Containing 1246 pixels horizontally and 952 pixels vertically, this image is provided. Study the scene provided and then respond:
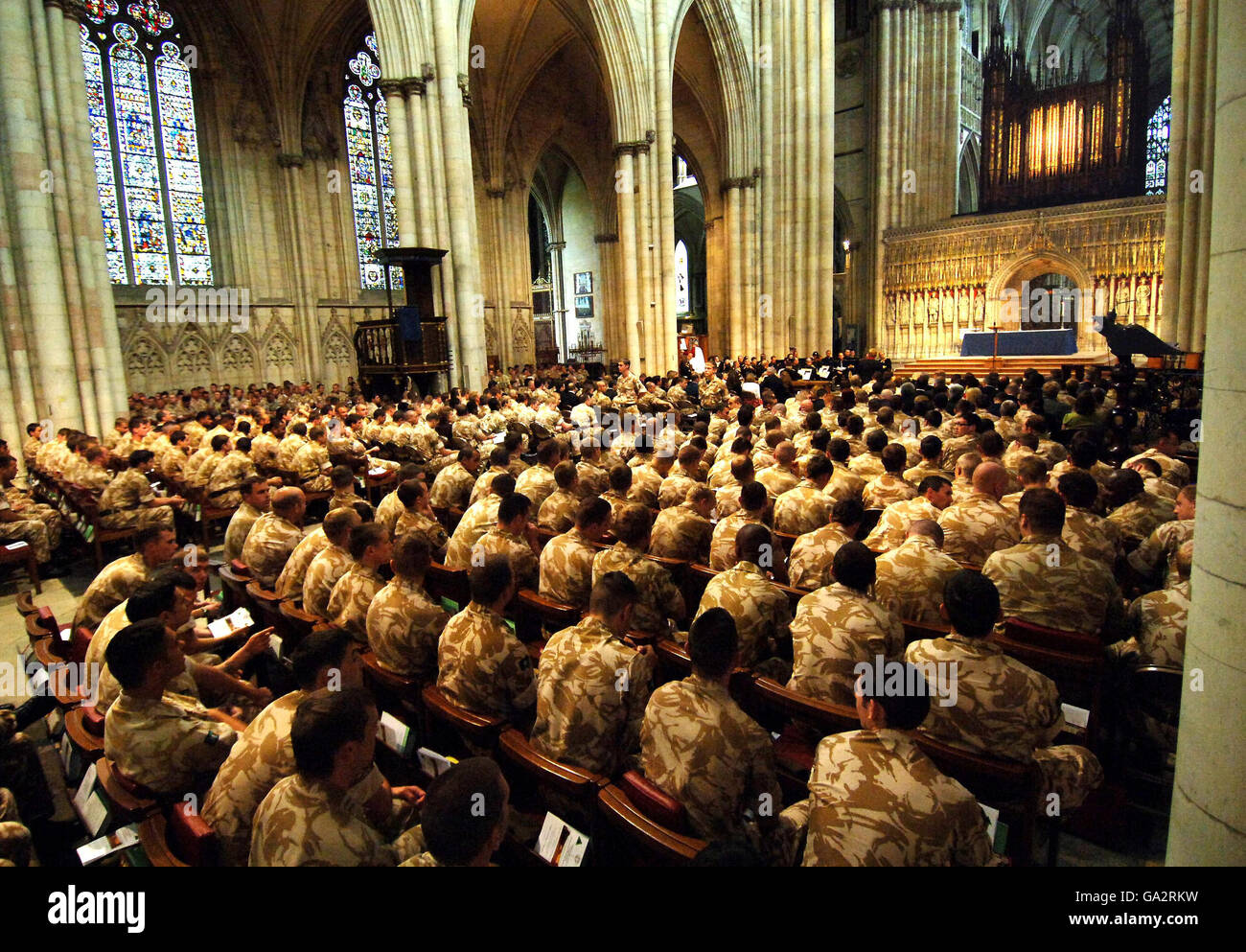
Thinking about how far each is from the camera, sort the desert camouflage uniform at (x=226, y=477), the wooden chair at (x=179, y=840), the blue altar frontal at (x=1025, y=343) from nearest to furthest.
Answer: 1. the wooden chair at (x=179, y=840)
2. the desert camouflage uniform at (x=226, y=477)
3. the blue altar frontal at (x=1025, y=343)

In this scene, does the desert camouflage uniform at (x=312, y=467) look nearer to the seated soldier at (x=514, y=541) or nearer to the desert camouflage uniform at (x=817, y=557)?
the seated soldier at (x=514, y=541)

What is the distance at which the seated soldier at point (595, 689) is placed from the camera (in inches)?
110

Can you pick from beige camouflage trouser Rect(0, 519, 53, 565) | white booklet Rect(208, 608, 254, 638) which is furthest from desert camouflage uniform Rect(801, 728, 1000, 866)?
beige camouflage trouser Rect(0, 519, 53, 565)

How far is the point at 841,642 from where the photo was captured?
3080mm

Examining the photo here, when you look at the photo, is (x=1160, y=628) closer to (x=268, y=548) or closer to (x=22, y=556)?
(x=268, y=548)

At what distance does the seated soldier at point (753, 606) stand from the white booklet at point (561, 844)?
134cm

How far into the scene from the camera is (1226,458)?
1.84m

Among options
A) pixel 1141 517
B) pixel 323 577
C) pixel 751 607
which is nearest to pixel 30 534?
pixel 323 577

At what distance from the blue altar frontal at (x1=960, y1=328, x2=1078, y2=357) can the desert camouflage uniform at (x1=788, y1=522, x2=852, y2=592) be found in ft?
56.6

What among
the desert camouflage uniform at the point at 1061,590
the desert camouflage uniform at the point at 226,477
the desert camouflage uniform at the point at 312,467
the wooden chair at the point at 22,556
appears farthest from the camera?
the desert camouflage uniform at the point at 312,467

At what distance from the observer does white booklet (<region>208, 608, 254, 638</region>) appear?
403cm

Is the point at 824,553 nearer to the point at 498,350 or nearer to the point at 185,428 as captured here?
the point at 185,428

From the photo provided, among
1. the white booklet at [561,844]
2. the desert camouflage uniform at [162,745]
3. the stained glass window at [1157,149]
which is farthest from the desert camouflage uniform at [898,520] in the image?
the stained glass window at [1157,149]

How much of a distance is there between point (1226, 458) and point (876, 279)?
85.2 feet
